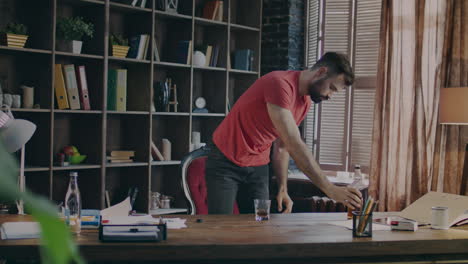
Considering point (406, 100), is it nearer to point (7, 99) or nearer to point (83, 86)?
point (83, 86)

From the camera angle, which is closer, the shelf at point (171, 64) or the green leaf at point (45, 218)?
the green leaf at point (45, 218)

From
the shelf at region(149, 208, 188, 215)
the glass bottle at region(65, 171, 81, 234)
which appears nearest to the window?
the shelf at region(149, 208, 188, 215)

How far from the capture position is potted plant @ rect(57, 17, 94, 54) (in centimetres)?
452

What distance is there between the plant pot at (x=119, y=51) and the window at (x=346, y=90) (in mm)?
1860

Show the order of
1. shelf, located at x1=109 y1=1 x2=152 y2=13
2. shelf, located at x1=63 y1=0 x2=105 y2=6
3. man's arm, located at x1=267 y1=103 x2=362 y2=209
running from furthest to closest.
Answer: shelf, located at x1=109 y1=1 x2=152 y2=13
shelf, located at x1=63 y1=0 x2=105 y2=6
man's arm, located at x1=267 y1=103 x2=362 y2=209

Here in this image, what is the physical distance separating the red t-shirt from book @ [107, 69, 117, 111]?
2.06 meters

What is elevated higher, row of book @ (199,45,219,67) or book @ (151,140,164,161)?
row of book @ (199,45,219,67)

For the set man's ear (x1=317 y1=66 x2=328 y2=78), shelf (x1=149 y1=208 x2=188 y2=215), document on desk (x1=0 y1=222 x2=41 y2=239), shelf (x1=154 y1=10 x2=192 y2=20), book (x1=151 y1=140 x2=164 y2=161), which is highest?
shelf (x1=154 y1=10 x2=192 y2=20)

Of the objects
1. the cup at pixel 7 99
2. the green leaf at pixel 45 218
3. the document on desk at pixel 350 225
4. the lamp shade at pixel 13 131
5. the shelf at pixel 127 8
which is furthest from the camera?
the shelf at pixel 127 8

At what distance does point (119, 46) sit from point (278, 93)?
2.40 meters

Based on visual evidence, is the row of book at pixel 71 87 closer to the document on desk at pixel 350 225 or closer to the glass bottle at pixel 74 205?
the glass bottle at pixel 74 205

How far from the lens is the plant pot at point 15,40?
4.22 m

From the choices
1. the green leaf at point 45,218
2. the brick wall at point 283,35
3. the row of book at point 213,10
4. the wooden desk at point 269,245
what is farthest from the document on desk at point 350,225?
the row of book at point 213,10

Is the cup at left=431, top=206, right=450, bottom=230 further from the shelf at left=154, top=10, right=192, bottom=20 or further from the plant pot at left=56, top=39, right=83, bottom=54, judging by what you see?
the shelf at left=154, top=10, right=192, bottom=20
